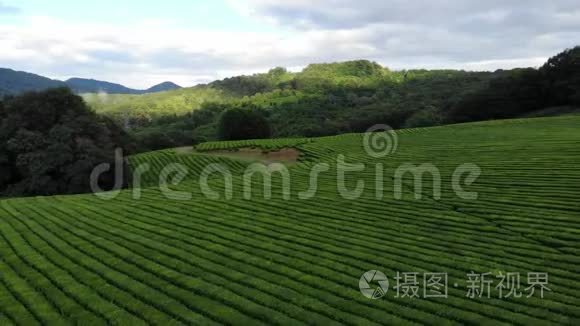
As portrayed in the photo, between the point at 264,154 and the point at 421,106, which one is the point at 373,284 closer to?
the point at 264,154

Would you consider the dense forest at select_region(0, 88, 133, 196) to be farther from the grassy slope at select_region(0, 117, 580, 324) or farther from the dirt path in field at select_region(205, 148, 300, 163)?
the grassy slope at select_region(0, 117, 580, 324)

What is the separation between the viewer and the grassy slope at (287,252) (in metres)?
10.0

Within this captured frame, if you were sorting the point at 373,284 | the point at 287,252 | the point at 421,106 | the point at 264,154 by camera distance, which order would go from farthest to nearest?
the point at 421,106, the point at 264,154, the point at 287,252, the point at 373,284

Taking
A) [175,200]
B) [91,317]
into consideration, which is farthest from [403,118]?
[91,317]

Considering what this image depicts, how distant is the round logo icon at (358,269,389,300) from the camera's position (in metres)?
10.7

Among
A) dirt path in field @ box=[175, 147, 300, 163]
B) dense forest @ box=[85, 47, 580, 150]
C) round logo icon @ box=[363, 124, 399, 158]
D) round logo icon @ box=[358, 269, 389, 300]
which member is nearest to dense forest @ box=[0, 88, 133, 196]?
dirt path in field @ box=[175, 147, 300, 163]

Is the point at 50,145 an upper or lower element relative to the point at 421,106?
lower

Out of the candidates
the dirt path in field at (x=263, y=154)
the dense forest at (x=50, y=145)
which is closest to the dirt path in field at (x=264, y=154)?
the dirt path in field at (x=263, y=154)

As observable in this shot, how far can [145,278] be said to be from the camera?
1216cm

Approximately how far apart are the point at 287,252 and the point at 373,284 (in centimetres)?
339

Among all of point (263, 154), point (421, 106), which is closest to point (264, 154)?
point (263, 154)

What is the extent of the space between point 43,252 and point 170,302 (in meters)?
6.59

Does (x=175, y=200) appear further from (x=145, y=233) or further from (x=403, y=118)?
(x=403, y=118)

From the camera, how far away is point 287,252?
1388cm
